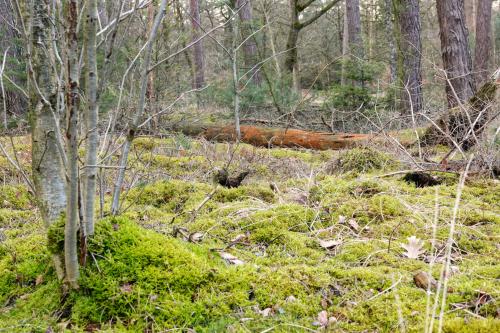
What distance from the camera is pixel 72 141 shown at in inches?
62.1

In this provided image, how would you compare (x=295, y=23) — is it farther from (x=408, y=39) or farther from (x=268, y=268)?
(x=268, y=268)

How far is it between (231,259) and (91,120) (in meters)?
1.15

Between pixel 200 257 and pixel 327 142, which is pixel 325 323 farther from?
pixel 327 142

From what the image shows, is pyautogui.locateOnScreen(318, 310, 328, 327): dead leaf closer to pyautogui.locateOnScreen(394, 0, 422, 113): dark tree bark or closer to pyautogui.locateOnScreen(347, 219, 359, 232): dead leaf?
pyautogui.locateOnScreen(347, 219, 359, 232): dead leaf

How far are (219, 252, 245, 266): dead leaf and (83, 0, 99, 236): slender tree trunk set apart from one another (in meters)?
0.77

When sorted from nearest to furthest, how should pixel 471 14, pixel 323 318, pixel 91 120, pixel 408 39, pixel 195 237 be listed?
pixel 91 120
pixel 323 318
pixel 195 237
pixel 408 39
pixel 471 14

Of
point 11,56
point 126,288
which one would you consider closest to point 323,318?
point 126,288

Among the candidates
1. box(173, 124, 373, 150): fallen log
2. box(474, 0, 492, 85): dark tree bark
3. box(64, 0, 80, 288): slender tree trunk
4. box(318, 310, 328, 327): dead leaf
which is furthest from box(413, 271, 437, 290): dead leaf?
box(474, 0, 492, 85): dark tree bark

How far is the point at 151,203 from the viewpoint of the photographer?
3955mm

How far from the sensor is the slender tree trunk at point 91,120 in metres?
1.55

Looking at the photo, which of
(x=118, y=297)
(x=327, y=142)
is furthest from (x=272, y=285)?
(x=327, y=142)

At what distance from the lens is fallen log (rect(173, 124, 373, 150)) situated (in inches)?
287

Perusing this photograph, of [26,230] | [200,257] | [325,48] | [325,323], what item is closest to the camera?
[325,323]

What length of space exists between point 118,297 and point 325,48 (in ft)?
74.3
